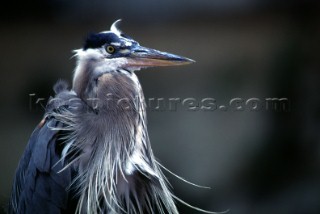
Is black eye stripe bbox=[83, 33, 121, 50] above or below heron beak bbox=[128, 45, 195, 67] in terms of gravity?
above

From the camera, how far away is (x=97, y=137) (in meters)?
1.43

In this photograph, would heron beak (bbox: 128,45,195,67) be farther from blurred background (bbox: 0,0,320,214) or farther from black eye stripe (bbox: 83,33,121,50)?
blurred background (bbox: 0,0,320,214)

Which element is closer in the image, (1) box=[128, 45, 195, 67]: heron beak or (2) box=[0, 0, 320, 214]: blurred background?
(1) box=[128, 45, 195, 67]: heron beak

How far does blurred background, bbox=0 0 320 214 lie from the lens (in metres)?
2.12

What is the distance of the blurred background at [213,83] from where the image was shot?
83.6 inches

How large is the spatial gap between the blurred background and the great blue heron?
0.68 metres

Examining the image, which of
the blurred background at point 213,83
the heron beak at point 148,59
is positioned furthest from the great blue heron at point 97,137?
the blurred background at point 213,83

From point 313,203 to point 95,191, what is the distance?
1.21 m

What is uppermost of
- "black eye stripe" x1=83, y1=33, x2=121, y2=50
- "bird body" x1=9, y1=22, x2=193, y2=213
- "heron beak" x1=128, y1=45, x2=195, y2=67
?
"black eye stripe" x1=83, y1=33, x2=121, y2=50

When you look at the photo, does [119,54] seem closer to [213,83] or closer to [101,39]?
[101,39]

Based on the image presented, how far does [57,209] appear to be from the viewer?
136cm

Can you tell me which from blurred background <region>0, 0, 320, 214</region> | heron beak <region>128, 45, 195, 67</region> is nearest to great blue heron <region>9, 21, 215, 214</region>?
heron beak <region>128, 45, 195, 67</region>

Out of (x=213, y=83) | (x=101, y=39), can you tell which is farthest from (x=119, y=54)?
(x=213, y=83)

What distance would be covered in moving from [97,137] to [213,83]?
90 cm
